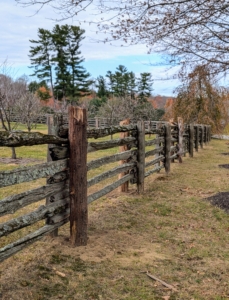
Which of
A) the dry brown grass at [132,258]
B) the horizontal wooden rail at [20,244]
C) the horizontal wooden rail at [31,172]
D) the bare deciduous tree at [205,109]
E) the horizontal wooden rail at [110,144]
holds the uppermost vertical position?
the bare deciduous tree at [205,109]

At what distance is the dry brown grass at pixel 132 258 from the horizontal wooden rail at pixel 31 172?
97 centimetres

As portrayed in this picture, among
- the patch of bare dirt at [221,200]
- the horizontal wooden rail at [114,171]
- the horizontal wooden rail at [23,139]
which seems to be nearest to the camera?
the horizontal wooden rail at [23,139]

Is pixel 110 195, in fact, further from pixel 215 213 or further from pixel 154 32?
pixel 154 32

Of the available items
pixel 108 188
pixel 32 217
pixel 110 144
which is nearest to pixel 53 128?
pixel 32 217

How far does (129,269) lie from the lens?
10.5 ft

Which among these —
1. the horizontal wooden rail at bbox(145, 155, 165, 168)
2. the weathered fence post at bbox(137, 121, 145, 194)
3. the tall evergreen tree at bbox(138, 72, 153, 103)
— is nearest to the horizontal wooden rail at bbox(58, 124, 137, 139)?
the weathered fence post at bbox(137, 121, 145, 194)

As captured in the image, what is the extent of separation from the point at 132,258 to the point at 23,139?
189 centimetres

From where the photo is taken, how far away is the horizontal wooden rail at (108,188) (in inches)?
169

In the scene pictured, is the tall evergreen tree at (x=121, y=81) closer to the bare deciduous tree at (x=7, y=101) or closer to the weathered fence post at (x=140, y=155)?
the bare deciduous tree at (x=7, y=101)

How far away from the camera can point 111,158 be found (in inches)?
198

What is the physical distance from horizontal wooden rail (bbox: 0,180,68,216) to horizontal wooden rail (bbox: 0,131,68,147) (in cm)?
50

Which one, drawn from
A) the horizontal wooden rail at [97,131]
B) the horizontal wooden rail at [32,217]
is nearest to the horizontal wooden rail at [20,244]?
the horizontal wooden rail at [32,217]

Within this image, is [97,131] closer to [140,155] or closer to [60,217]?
[60,217]

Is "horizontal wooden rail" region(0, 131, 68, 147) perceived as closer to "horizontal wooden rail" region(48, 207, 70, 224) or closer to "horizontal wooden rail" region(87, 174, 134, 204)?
"horizontal wooden rail" region(48, 207, 70, 224)
